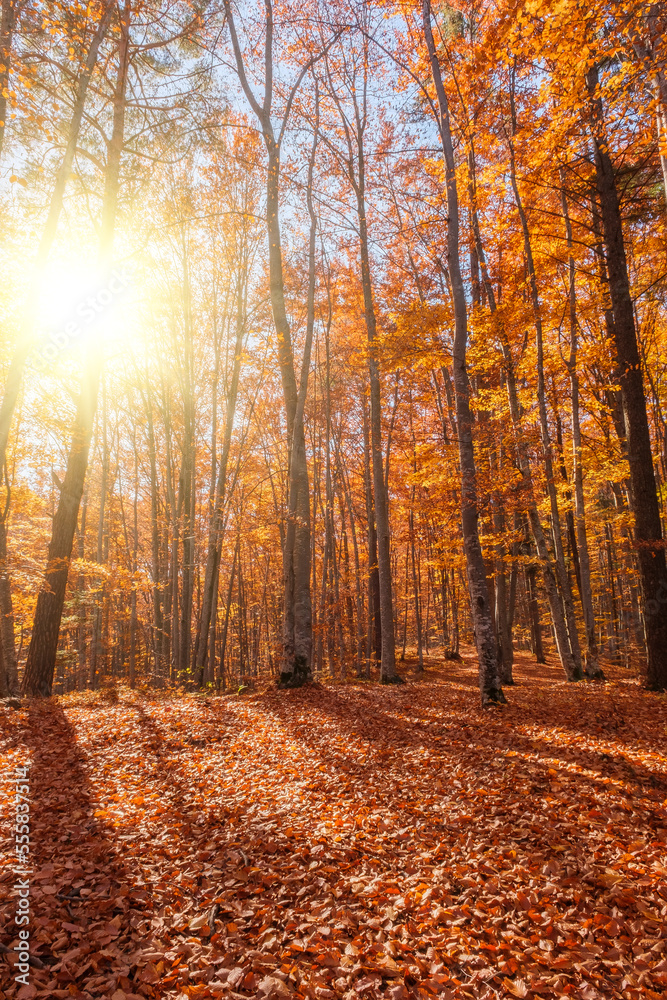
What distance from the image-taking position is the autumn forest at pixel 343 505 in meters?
3.19

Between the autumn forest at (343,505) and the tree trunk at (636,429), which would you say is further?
the tree trunk at (636,429)

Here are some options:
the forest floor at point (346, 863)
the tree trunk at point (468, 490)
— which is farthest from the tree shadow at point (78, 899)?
the tree trunk at point (468, 490)

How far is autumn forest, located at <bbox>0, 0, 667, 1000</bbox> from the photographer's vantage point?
3.19m

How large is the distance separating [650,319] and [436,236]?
726 cm

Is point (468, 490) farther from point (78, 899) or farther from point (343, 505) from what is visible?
point (343, 505)

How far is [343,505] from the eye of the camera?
21.5 m

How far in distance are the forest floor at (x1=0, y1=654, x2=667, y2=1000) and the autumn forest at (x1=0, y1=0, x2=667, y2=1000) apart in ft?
0.10

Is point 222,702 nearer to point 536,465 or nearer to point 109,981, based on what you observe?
point 109,981

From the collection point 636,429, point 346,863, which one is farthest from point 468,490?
point 346,863

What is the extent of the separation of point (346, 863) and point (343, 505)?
17.9 metres

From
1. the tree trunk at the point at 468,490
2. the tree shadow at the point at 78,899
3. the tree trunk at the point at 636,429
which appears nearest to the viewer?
the tree shadow at the point at 78,899

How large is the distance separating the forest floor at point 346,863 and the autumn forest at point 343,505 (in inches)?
1.1

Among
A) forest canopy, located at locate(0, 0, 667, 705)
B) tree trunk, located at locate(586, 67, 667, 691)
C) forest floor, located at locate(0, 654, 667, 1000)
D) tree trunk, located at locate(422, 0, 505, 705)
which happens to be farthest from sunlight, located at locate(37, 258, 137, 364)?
tree trunk, located at locate(586, 67, 667, 691)

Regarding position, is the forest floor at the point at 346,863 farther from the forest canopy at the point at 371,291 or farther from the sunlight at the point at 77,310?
the sunlight at the point at 77,310
